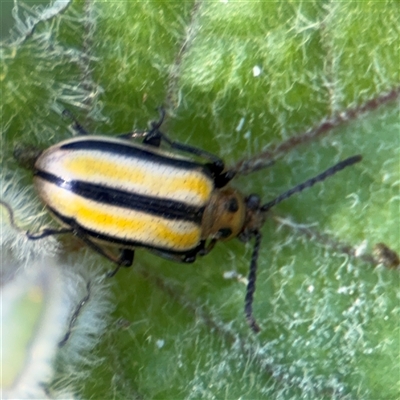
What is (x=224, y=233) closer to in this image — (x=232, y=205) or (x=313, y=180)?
(x=232, y=205)

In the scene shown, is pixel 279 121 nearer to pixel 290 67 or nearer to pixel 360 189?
pixel 290 67

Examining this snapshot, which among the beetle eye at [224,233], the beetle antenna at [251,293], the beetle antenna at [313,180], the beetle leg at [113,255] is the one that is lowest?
the beetle antenna at [251,293]

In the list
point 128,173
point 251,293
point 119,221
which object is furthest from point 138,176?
point 251,293

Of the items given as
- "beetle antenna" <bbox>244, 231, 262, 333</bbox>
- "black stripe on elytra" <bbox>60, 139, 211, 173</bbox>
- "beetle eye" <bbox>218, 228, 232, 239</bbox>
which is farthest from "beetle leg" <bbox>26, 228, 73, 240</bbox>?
"beetle antenna" <bbox>244, 231, 262, 333</bbox>

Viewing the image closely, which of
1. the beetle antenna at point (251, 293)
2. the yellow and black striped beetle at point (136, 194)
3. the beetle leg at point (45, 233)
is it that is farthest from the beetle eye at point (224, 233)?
the beetle leg at point (45, 233)

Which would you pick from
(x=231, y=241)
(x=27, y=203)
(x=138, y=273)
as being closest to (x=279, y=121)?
(x=231, y=241)

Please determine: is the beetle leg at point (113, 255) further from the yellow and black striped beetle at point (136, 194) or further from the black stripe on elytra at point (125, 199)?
the black stripe on elytra at point (125, 199)
